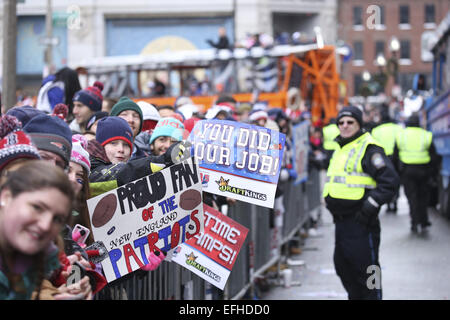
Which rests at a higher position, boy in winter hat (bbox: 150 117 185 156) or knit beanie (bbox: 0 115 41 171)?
knit beanie (bbox: 0 115 41 171)

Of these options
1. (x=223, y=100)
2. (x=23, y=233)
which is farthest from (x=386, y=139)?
(x=23, y=233)

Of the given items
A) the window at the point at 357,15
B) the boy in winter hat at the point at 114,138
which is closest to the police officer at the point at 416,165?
the boy in winter hat at the point at 114,138

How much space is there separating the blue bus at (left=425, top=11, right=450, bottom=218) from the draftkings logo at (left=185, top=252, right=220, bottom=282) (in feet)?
29.2

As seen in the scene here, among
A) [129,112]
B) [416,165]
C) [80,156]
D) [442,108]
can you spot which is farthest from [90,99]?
[442,108]

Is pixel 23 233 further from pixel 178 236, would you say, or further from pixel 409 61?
pixel 409 61

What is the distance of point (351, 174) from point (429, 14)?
71661 millimetres

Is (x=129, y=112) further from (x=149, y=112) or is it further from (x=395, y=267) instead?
(x=395, y=267)

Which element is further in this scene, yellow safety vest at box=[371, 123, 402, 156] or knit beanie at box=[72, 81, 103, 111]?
yellow safety vest at box=[371, 123, 402, 156]

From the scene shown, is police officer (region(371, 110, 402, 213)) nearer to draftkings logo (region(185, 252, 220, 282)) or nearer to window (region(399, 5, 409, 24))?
draftkings logo (region(185, 252, 220, 282))

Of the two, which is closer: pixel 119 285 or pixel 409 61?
pixel 119 285

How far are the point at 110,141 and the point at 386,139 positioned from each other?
9792 millimetres

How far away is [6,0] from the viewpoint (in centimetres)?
986

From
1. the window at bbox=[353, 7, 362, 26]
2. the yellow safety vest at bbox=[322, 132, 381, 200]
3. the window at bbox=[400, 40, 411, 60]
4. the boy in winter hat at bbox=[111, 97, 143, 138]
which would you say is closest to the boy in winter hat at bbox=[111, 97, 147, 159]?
the boy in winter hat at bbox=[111, 97, 143, 138]

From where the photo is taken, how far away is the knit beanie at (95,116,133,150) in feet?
17.0
